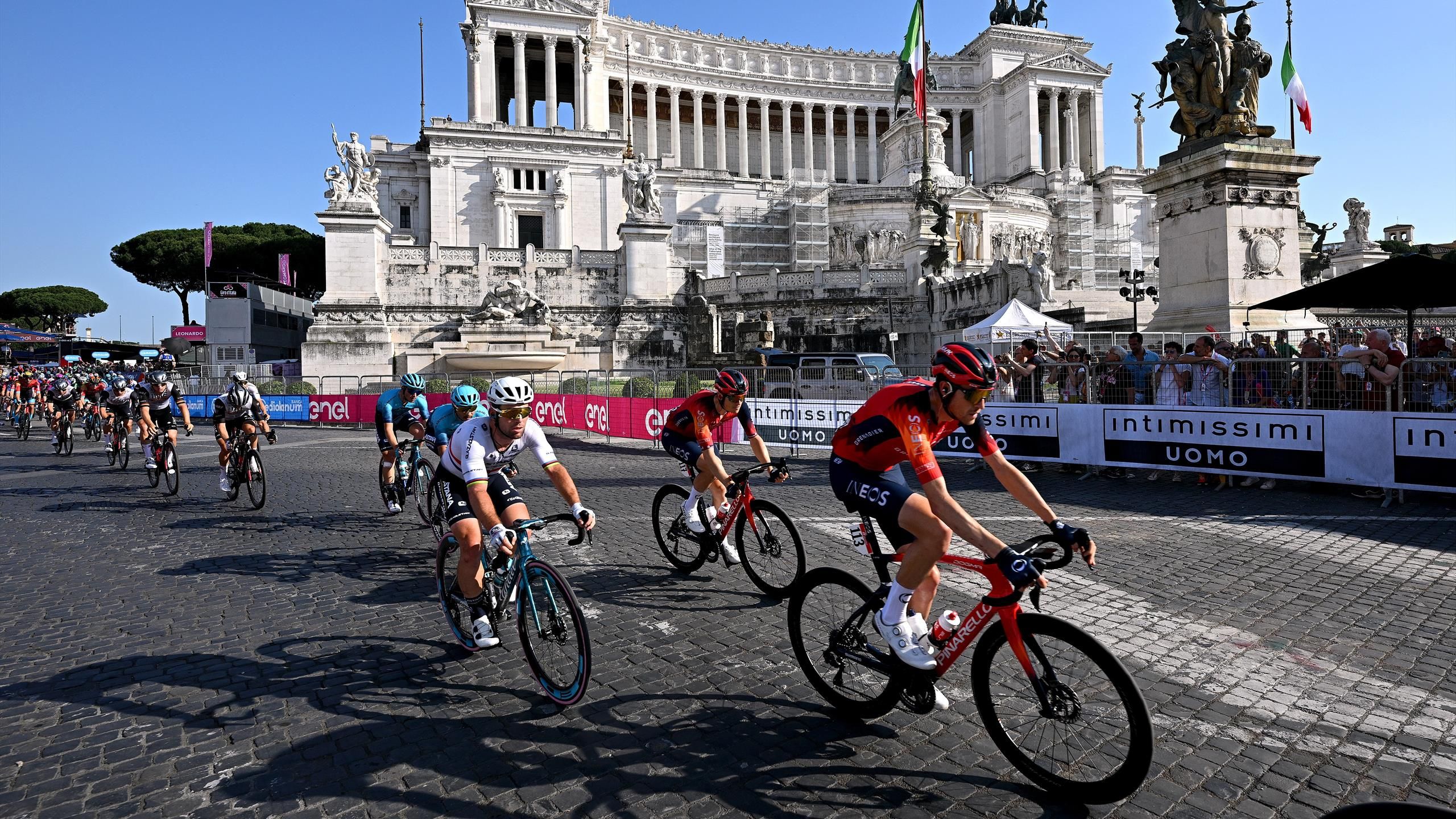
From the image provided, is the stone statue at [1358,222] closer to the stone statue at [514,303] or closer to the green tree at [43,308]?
the stone statue at [514,303]

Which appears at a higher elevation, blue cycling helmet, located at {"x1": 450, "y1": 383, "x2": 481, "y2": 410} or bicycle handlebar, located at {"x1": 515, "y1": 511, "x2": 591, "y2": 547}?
Result: blue cycling helmet, located at {"x1": 450, "y1": 383, "x2": 481, "y2": 410}

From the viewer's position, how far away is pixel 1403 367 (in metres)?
10.1

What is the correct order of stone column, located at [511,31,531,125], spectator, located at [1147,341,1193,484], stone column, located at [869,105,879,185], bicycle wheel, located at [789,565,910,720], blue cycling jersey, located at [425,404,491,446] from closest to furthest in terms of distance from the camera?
1. bicycle wheel, located at [789,565,910,720]
2. blue cycling jersey, located at [425,404,491,446]
3. spectator, located at [1147,341,1193,484]
4. stone column, located at [511,31,531,125]
5. stone column, located at [869,105,879,185]

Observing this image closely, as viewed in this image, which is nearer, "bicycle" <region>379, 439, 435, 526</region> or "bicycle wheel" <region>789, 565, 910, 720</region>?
"bicycle wheel" <region>789, 565, 910, 720</region>

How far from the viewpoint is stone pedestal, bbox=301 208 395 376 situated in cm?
3747

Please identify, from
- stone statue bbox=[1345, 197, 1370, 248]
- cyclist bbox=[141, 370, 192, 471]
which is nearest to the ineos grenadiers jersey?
cyclist bbox=[141, 370, 192, 471]

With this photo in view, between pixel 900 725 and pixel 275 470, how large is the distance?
47.3ft

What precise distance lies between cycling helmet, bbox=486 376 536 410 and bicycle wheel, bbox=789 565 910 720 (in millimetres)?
2094

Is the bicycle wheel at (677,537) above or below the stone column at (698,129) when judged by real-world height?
below

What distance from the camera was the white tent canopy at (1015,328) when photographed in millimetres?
20750

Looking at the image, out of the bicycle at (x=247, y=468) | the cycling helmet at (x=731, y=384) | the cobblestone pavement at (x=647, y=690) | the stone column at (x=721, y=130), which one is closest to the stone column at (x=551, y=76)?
the stone column at (x=721, y=130)

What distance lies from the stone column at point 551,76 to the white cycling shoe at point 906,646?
7234cm

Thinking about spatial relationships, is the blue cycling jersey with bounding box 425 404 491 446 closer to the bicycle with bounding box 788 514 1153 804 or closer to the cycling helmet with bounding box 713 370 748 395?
the cycling helmet with bounding box 713 370 748 395

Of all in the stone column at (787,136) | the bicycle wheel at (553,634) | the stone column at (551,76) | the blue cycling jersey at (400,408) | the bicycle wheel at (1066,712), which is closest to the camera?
the bicycle wheel at (1066,712)
